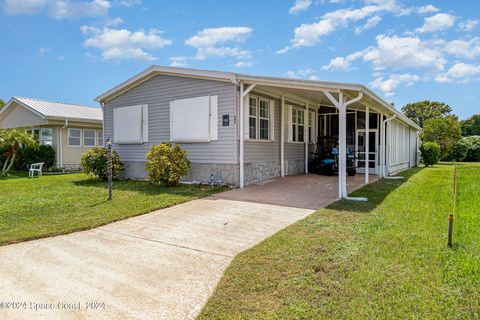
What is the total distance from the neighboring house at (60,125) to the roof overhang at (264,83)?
17.6 feet

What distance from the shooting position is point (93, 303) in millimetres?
3107

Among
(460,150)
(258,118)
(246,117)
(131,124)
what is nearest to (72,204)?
(131,124)

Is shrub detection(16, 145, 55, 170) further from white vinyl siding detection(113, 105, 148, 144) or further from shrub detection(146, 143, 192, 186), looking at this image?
shrub detection(146, 143, 192, 186)

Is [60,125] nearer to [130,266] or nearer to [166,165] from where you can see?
[166,165]

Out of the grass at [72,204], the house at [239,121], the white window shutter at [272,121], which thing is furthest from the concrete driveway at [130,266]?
the white window shutter at [272,121]

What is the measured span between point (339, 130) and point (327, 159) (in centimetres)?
506

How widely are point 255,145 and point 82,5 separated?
882 centimetres

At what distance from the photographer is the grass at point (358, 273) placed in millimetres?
2828

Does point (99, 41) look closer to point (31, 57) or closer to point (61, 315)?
point (31, 57)

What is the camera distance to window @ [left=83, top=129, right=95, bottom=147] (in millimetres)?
18812

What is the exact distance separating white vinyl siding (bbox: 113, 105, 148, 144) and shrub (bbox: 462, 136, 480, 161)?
30597mm

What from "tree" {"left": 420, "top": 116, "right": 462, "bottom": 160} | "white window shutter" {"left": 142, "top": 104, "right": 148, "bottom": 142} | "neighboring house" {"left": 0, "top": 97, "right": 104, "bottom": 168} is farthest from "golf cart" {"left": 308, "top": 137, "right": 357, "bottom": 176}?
"tree" {"left": 420, "top": 116, "right": 462, "bottom": 160}

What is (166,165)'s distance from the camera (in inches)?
387

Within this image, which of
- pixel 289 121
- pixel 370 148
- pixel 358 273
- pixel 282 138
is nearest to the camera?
pixel 358 273
